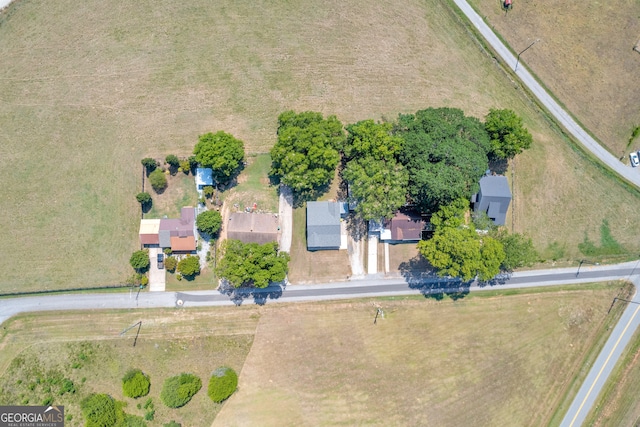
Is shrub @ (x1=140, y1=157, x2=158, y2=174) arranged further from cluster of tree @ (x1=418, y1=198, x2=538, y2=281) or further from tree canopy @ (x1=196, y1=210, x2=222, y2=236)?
cluster of tree @ (x1=418, y1=198, x2=538, y2=281)

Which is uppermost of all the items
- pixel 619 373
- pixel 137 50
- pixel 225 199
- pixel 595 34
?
pixel 595 34

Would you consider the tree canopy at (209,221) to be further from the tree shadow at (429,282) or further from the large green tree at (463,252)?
the large green tree at (463,252)

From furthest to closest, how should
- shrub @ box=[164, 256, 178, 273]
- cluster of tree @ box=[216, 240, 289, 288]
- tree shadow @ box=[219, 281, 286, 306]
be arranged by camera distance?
tree shadow @ box=[219, 281, 286, 306]
shrub @ box=[164, 256, 178, 273]
cluster of tree @ box=[216, 240, 289, 288]

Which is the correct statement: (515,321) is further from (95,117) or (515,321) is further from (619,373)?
(95,117)

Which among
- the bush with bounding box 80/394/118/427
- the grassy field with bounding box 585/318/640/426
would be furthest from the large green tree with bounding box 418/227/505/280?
the bush with bounding box 80/394/118/427

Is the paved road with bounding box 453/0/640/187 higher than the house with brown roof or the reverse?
higher

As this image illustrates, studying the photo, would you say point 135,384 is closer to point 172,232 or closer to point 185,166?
point 172,232

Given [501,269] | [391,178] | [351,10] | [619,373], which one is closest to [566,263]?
[501,269]
